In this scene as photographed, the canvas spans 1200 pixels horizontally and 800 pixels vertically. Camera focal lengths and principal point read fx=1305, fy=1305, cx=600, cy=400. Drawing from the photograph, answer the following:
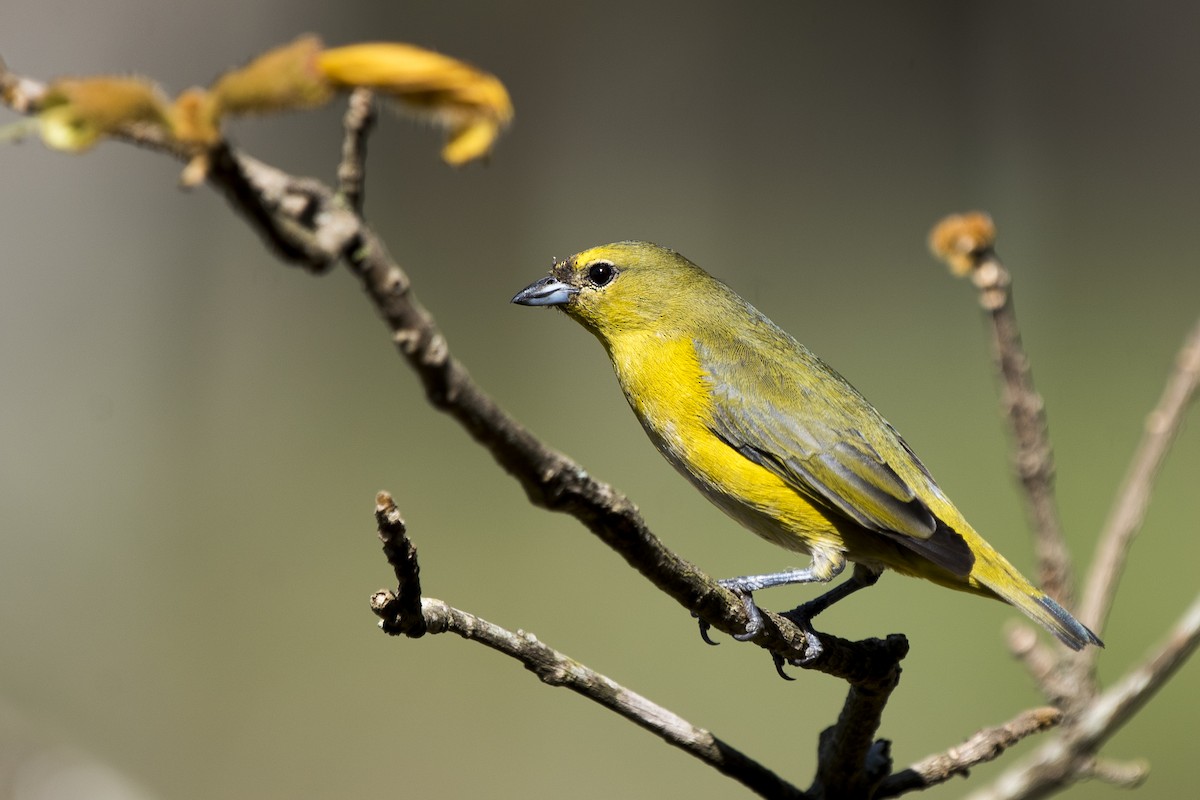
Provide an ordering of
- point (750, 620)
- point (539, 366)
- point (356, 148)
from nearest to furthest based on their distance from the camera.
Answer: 1. point (356, 148)
2. point (750, 620)
3. point (539, 366)

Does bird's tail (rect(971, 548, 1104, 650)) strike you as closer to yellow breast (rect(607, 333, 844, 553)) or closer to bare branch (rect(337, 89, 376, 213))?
yellow breast (rect(607, 333, 844, 553))

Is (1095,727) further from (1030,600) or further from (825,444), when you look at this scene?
(825,444)

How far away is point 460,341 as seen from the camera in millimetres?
9453

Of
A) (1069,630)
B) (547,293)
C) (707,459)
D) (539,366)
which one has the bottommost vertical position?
(1069,630)

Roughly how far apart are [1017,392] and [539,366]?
6.72m

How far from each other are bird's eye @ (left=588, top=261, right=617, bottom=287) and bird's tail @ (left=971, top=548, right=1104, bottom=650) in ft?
4.41

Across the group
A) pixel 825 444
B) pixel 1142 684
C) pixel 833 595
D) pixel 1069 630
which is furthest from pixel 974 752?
pixel 825 444

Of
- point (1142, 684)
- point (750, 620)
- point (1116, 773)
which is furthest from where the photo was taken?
point (1116, 773)

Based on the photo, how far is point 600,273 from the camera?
391 cm

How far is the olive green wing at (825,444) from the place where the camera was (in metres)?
3.21

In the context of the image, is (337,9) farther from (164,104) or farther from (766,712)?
(164,104)

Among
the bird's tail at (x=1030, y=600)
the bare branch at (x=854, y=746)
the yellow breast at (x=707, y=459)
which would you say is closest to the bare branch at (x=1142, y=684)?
the bare branch at (x=854, y=746)

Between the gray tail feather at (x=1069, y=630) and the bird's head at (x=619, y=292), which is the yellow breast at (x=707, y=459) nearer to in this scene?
the bird's head at (x=619, y=292)

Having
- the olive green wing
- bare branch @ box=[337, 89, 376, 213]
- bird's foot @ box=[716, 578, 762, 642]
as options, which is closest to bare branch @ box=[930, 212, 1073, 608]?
the olive green wing
